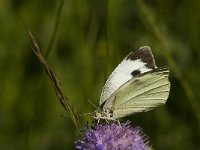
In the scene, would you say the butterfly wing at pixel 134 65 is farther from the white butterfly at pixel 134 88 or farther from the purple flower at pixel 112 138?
the purple flower at pixel 112 138

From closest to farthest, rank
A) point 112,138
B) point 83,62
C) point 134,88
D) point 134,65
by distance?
point 112,138, point 134,88, point 134,65, point 83,62

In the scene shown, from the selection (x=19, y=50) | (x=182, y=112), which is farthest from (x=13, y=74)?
(x=182, y=112)

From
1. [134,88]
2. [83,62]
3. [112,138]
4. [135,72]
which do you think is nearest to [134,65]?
[135,72]

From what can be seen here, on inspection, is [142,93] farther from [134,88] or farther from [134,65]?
[134,65]

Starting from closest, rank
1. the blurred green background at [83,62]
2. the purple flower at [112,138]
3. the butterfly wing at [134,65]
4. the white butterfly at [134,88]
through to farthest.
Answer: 1. the purple flower at [112,138]
2. the white butterfly at [134,88]
3. the butterfly wing at [134,65]
4. the blurred green background at [83,62]

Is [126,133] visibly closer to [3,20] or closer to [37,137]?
[37,137]

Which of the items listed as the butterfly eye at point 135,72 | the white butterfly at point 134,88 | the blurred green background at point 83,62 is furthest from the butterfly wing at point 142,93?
the blurred green background at point 83,62
